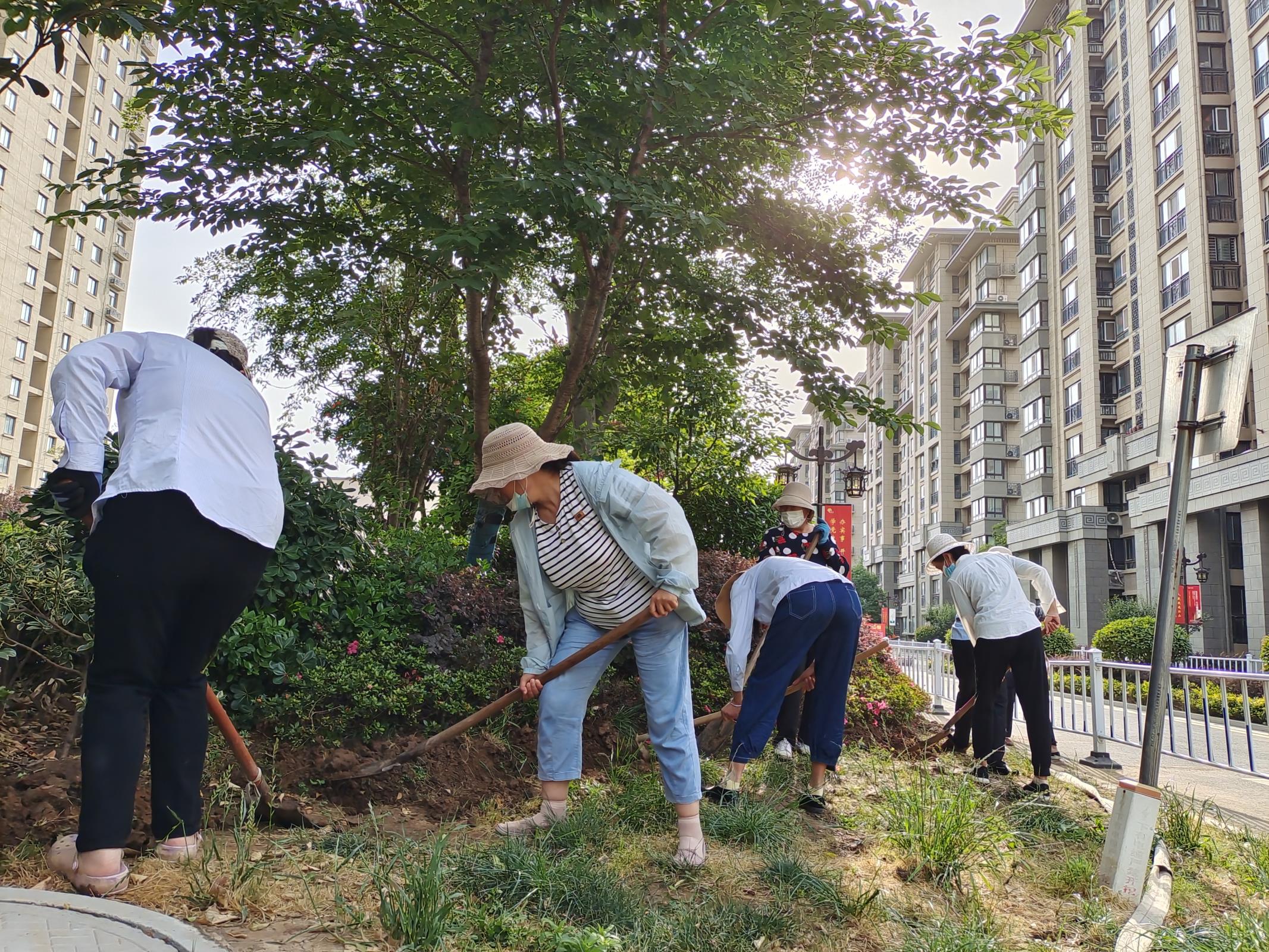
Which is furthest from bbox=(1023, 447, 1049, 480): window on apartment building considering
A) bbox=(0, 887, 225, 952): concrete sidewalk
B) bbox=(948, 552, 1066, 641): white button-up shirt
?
bbox=(0, 887, 225, 952): concrete sidewalk

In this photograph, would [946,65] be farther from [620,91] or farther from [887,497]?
[887,497]

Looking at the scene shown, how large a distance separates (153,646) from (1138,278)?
1719 inches

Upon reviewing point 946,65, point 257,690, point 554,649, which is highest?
point 946,65

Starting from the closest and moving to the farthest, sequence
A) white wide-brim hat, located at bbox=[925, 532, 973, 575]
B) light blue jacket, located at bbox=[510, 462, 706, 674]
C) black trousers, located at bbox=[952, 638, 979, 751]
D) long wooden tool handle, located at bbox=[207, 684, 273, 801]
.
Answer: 1. long wooden tool handle, located at bbox=[207, 684, 273, 801]
2. light blue jacket, located at bbox=[510, 462, 706, 674]
3. white wide-brim hat, located at bbox=[925, 532, 973, 575]
4. black trousers, located at bbox=[952, 638, 979, 751]

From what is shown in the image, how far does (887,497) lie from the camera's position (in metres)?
82.9

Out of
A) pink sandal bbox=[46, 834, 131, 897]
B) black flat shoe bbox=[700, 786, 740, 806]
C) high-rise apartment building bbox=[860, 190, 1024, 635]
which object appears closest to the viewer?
pink sandal bbox=[46, 834, 131, 897]

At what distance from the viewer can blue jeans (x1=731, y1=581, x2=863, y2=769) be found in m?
4.61

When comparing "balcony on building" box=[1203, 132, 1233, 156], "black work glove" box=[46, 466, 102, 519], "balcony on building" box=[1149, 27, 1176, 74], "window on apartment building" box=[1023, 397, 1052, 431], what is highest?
"balcony on building" box=[1149, 27, 1176, 74]

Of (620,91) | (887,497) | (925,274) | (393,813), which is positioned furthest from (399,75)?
(887,497)

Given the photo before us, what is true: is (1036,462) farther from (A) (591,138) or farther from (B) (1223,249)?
(A) (591,138)

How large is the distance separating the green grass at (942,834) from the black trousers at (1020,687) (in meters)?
1.50

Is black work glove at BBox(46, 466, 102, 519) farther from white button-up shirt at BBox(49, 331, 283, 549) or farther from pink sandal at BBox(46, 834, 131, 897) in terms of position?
pink sandal at BBox(46, 834, 131, 897)

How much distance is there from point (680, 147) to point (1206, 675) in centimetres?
606

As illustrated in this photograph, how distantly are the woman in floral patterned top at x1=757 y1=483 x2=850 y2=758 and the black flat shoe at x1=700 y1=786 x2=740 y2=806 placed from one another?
5.08ft
